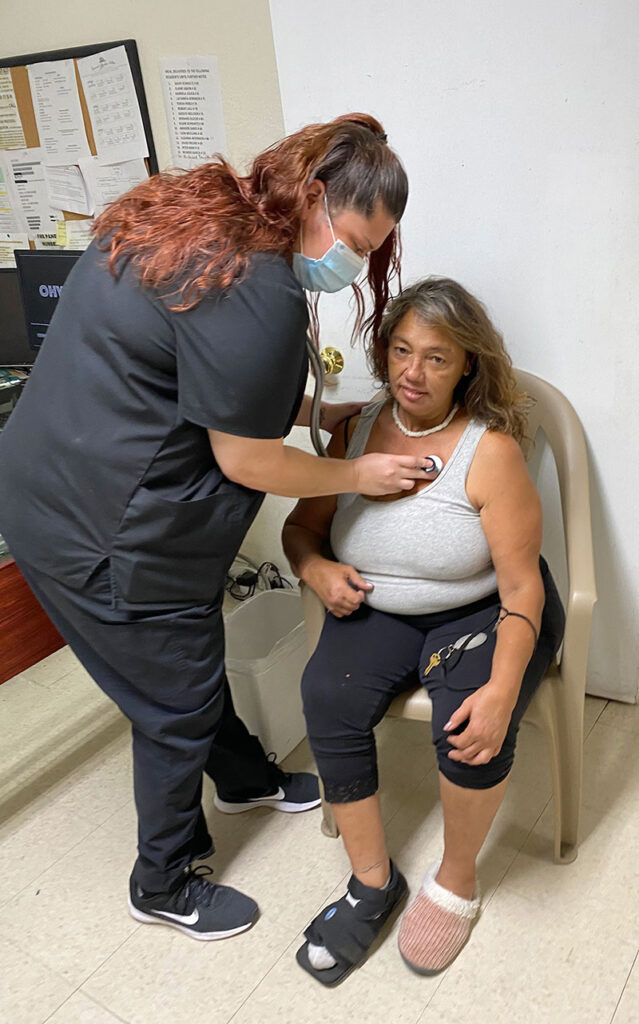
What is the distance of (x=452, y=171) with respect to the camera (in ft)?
5.11

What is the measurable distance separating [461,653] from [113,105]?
5.50ft

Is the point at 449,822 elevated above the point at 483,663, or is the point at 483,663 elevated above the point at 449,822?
the point at 483,663

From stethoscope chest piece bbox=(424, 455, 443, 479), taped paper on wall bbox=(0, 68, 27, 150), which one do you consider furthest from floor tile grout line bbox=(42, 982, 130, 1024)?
taped paper on wall bbox=(0, 68, 27, 150)

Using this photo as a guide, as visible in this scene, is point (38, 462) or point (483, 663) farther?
point (483, 663)

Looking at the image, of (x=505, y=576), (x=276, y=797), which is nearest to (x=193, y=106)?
(x=505, y=576)

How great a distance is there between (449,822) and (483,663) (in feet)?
0.90

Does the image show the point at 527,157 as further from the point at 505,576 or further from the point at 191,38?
the point at 191,38

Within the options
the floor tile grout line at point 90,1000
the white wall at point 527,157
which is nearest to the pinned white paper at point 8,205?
the white wall at point 527,157

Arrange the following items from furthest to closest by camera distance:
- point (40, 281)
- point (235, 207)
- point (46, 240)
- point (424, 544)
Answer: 1. point (46, 240)
2. point (40, 281)
3. point (424, 544)
4. point (235, 207)

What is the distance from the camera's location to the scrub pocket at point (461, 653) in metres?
1.34

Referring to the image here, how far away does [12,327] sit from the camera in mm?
2139

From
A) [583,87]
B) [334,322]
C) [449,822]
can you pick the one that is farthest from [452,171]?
[449,822]

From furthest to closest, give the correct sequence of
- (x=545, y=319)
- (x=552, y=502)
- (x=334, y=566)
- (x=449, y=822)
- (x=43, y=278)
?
(x=43, y=278), (x=552, y=502), (x=545, y=319), (x=334, y=566), (x=449, y=822)

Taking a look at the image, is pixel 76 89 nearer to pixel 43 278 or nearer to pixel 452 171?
pixel 43 278
